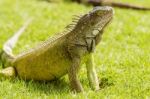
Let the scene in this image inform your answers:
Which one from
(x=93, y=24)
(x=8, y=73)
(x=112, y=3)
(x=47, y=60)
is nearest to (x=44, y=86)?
(x=47, y=60)

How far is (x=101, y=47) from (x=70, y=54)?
2.81 m

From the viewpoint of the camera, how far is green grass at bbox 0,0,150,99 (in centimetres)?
668

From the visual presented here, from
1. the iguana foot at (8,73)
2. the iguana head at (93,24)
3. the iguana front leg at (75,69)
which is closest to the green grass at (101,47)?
the iguana front leg at (75,69)

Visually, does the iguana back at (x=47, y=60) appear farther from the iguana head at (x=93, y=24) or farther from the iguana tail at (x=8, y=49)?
the iguana tail at (x=8, y=49)

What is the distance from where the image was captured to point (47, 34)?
10641 mm

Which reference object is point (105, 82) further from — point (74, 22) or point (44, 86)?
point (74, 22)

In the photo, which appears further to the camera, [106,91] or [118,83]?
[118,83]

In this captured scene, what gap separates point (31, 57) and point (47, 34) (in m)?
3.40

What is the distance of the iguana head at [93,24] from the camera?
6.63m

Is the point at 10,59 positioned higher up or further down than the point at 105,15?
further down

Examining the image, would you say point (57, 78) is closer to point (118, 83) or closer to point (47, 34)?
point (118, 83)

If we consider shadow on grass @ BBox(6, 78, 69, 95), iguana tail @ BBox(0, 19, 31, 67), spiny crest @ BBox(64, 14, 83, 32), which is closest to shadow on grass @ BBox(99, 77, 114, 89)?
shadow on grass @ BBox(6, 78, 69, 95)

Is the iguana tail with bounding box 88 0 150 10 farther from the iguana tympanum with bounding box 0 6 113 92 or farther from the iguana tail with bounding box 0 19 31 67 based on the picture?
the iguana tympanum with bounding box 0 6 113 92

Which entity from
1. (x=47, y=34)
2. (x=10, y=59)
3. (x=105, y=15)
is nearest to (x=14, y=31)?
(x=47, y=34)
